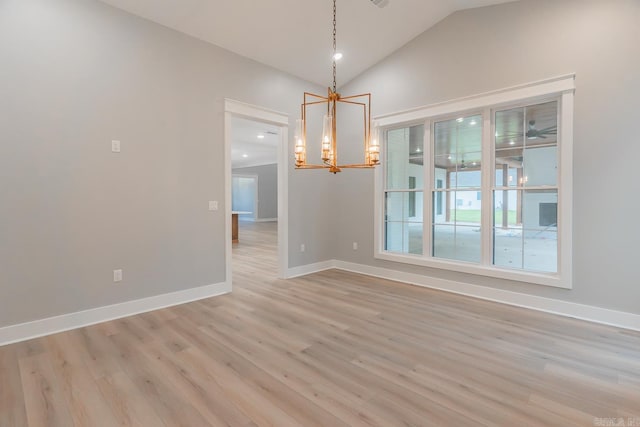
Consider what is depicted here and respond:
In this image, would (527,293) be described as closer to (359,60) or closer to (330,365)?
(330,365)

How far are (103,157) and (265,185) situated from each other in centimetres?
1297

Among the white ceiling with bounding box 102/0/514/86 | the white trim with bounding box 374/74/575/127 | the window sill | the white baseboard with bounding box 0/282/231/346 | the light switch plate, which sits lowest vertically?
the white baseboard with bounding box 0/282/231/346

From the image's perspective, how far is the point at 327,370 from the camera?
2334mm

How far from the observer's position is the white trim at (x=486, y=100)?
338 cm

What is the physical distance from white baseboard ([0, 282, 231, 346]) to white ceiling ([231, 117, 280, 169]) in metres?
3.38

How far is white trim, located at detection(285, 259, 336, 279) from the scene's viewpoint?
511 centimetres

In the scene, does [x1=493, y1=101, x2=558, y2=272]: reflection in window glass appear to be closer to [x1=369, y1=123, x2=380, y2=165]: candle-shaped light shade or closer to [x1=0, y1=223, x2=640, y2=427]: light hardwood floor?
[x1=0, y1=223, x2=640, y2=427]: light hardwood floor

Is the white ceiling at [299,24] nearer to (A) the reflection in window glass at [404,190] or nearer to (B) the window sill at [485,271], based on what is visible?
(A) the reflection in window glass at [404,190]

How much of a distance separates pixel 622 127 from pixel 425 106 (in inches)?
85.2

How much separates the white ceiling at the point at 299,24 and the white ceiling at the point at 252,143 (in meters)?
1.69

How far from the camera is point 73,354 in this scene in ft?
8.46

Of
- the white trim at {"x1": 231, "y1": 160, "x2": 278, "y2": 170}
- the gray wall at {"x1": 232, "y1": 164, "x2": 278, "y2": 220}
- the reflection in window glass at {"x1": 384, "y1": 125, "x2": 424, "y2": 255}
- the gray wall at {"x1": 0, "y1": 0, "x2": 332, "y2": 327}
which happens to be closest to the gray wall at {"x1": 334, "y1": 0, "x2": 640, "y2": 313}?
the reflection in window glass at {"x1": 384, "y1": 125, "x2": 424, "y2": 255}

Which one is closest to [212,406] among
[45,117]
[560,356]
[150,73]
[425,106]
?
[560,356]

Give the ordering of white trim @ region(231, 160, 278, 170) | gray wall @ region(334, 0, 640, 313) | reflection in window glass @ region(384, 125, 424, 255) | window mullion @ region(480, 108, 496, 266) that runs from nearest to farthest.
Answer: gray wall @ region(334, 0, 640, 313) → window mullion @ region(480, 108, 496, 266) → reflection in window glass @ region(384, 125, 424, 255) → white trim @ region(231, 160, 278, 170)
